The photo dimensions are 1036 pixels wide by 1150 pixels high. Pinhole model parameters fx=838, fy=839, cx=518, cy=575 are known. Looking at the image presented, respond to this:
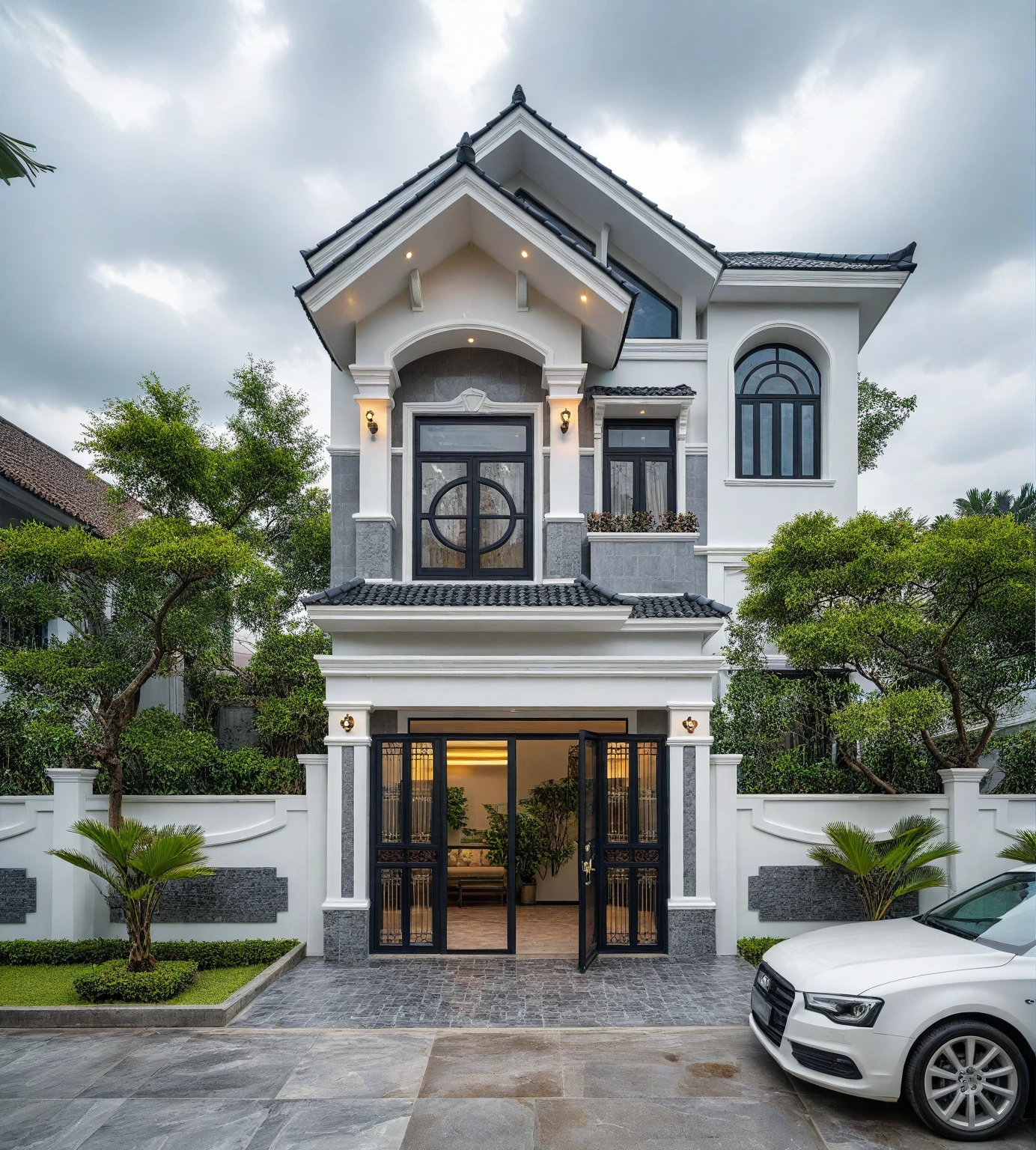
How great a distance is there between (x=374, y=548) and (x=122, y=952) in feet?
16.9

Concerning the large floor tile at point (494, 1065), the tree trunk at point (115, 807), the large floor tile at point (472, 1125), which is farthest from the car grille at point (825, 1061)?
the tree trunk at point (115, 807)

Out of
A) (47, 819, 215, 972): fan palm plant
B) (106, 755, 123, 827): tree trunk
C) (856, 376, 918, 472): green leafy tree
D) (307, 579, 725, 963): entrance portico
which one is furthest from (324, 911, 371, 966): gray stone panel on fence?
(856, 376, 918, 472): green leafy tree

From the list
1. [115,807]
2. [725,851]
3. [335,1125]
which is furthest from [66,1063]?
[725,851]

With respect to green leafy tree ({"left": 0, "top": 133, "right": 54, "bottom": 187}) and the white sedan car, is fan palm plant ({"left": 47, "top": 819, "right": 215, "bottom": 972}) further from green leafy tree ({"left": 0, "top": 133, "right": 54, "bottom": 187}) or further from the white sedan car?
green leafy tree ({"left": 0, "top": 133, "right": 54, "bottom": 187})

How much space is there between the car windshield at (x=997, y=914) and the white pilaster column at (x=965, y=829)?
295 centimetres

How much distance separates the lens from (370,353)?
417 inches

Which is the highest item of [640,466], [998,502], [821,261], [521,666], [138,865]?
[821,261]

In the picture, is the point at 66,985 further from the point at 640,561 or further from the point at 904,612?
the point at 904,612

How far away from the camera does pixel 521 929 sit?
35.2 ft

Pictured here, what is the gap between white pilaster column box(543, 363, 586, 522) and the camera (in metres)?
10.6

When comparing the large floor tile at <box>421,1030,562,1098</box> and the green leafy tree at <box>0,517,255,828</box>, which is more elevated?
the green leafy tree at <box>0,517,255,828</box>

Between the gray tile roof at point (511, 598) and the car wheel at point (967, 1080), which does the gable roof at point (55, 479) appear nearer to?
the gray tile roof at point (511, 598)

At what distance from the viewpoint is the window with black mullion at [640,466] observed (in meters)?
11.7

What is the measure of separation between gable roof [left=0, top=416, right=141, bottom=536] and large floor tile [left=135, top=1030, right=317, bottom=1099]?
6.90 metres
